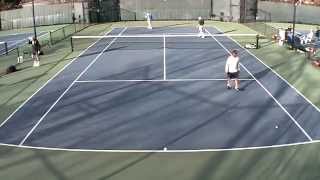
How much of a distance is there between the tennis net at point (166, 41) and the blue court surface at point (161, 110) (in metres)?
5.02

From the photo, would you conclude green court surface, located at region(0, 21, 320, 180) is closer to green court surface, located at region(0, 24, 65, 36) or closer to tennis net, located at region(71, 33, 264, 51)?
tennis net, located at region(71, 33, 264, 51)

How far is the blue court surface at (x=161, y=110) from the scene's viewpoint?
15.9 m

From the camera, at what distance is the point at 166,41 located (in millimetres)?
36469

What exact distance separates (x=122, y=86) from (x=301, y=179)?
37.9 ft

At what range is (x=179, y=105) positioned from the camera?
1958cm

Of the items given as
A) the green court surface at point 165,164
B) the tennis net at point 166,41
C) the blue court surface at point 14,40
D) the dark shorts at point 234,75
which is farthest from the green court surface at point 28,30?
the green court surface at point 165,164

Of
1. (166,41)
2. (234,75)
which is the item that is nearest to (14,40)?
(166,41)

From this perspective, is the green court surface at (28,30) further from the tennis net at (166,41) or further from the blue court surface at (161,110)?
the blue court surface at (161,110)

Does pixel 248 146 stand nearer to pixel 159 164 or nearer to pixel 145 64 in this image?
pixel 159 164

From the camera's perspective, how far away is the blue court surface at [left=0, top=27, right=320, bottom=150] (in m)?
15.9

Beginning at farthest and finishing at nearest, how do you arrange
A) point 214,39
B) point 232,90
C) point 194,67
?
point 214,39, point 194,67, point 232,90

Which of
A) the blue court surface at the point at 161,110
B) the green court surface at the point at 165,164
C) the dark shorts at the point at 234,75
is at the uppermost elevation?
the dark shorts at the point at 234,75

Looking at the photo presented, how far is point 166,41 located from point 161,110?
18.0 meters

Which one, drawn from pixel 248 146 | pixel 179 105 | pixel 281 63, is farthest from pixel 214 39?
pixel 248 146
